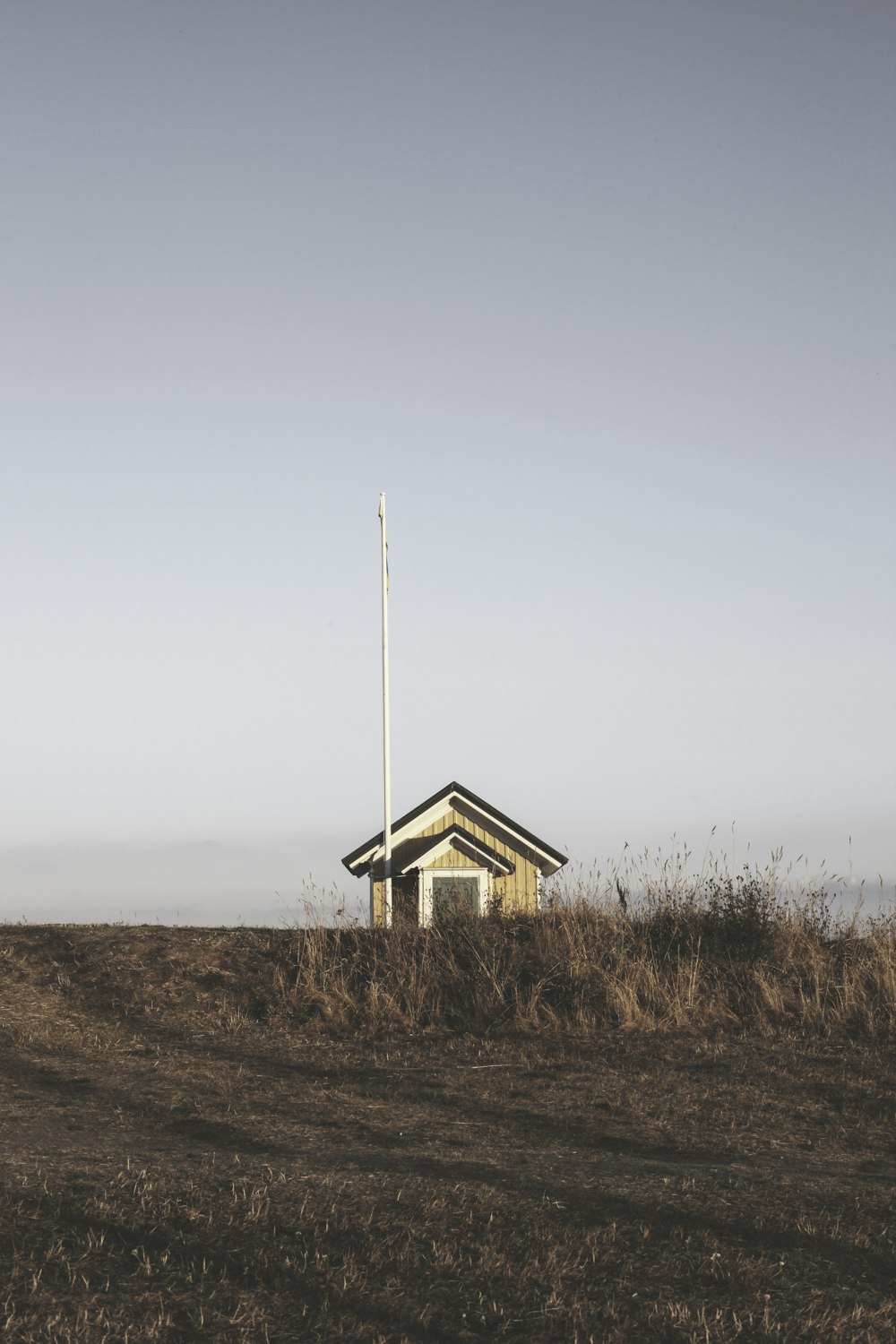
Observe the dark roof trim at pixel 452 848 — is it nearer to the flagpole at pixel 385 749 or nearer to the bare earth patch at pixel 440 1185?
the flagpole at pixel 385 749

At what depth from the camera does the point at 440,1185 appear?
7113mm

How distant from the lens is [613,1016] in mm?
13352

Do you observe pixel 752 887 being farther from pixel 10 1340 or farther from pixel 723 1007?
pixel 10 1340

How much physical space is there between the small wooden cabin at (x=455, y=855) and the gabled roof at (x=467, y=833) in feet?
0.06

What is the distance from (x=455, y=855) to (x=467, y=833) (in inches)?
18.6

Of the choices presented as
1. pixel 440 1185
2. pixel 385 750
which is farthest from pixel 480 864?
pixel 440 1185

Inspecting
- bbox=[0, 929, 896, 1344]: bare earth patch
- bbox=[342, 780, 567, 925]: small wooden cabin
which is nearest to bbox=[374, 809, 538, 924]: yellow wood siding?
bbox=[342, 780, 567, 925]: small wooden cabin

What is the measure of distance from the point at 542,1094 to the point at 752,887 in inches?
241

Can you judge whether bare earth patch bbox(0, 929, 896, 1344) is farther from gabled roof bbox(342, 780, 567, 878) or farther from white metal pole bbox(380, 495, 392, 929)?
gabled roof bbox(342, 780, 567, 878)

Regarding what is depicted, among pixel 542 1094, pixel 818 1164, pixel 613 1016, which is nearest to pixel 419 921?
pixel 613 1016

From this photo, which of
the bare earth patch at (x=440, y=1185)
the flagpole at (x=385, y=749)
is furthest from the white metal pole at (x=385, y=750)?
the bare earth patch at (x=440, y=1185)

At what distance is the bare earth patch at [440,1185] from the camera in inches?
209

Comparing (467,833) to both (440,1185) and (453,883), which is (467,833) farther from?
(440,1185)

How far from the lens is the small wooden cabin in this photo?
2230 cm
